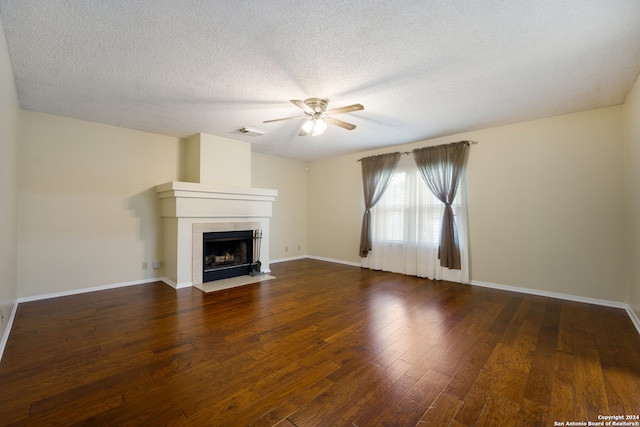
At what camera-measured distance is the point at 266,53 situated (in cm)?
230

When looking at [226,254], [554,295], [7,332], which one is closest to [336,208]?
[226,254]

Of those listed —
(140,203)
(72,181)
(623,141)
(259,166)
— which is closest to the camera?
(623,141)

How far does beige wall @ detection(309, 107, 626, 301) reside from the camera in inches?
131

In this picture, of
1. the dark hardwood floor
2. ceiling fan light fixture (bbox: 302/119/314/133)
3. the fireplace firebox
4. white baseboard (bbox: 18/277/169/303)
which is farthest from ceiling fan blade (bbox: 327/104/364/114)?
white baseboard (bbox: 18/277/169/303)

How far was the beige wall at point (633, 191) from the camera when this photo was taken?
9.04 ft

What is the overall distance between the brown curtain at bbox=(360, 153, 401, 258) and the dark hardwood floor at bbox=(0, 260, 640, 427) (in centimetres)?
210

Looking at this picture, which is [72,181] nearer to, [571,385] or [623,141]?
[571,385]

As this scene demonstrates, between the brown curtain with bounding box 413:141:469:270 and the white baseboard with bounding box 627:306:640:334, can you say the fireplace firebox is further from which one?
the white baseboard with bounding box 627:306:640:334

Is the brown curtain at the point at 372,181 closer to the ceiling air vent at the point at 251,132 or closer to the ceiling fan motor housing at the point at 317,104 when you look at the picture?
the ceiling air vent at the point at 251,132

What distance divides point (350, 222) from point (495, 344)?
12.7 feet

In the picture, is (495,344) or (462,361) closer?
(462,361)

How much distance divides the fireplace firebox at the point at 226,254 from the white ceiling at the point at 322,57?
199cm

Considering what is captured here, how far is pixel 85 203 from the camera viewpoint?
3.88 metres

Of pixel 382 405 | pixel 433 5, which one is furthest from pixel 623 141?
pixel 382 405
